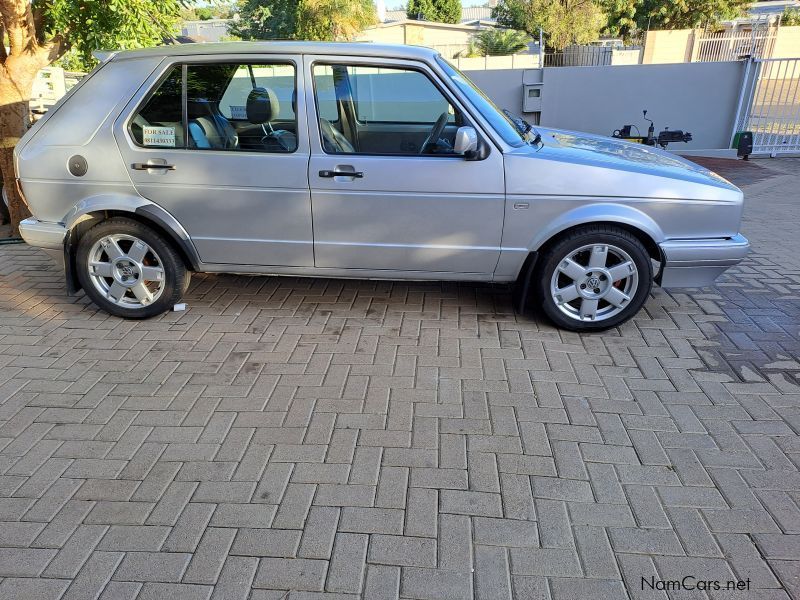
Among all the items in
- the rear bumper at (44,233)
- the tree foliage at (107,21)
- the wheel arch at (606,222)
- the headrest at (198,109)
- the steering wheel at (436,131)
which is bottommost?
the rear bumper at (44,233)

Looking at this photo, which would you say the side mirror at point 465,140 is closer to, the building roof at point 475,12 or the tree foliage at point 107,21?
the tree foliage at point 107,21

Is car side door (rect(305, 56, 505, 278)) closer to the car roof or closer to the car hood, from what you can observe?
the car roof

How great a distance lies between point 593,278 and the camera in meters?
4.23

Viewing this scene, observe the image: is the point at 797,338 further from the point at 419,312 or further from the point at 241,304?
the point at 241,304

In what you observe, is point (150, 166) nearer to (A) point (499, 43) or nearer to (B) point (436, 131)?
(B) point (436, 131)

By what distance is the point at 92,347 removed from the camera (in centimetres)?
422

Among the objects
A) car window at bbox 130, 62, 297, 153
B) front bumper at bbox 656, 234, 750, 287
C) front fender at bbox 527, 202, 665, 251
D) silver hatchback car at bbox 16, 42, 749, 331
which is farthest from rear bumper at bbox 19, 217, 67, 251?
front bumper at bbox 656, 234, 750, 287

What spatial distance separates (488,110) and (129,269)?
293 centimetres

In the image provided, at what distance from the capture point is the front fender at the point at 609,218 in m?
4.02

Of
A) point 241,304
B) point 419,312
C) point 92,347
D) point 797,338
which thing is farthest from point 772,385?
point 92,347

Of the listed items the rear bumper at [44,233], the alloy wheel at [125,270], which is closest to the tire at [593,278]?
the alloy wheel at [125,270]

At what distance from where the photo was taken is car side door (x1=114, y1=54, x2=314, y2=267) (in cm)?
420

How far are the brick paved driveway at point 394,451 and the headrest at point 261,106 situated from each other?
1.47 m

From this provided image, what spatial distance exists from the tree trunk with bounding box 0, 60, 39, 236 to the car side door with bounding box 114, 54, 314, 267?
3200 millimetres
